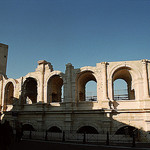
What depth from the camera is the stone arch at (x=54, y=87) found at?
21.9 m

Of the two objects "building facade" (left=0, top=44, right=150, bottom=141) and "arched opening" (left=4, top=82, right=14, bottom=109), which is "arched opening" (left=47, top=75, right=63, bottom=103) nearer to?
"building facade" (left=0, top=44, right=150, bottom=141)

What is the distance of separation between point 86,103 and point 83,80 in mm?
3806

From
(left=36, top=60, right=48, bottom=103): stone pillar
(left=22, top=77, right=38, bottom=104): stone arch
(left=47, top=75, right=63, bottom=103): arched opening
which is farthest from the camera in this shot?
(left=22, top=77, right=38, bottom=104): stone arch

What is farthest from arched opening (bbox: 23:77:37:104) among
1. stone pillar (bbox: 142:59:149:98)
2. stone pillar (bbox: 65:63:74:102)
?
stone pillar (bbox: 142:59:149:98)

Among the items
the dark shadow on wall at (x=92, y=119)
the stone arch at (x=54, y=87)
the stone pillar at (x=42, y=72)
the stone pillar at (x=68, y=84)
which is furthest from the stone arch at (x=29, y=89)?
the stone pillar at (x=68, y=84)

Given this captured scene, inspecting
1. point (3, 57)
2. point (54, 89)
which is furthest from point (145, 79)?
point (3, 57)

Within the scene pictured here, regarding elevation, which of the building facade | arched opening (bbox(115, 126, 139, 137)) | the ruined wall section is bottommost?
arched opening (bbox(115, 126, 139, 137))

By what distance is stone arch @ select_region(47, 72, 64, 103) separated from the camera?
2189cm

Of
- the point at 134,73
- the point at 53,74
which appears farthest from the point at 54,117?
the point at 134,73

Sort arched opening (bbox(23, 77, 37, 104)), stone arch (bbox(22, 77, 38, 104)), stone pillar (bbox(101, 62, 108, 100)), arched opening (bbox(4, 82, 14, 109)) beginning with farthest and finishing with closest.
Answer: arched opening (bbox(4, 82, 14, 109))
arched opening (bbox(23, 77, 37, 104))
stone arch (bbox(22, 77, 38, 104))
stone pillar (bbox(101, 62, 108, 100))

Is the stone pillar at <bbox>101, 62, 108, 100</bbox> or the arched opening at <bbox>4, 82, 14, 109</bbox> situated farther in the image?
the arched opening at <bbox>4, 82, 14, 109</bbox>

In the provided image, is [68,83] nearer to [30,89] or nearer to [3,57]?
[30,89]

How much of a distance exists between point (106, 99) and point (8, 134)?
1225 cm

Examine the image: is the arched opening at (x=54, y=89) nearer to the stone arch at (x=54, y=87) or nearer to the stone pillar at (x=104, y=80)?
the stone arch at (x=54, y=87)
